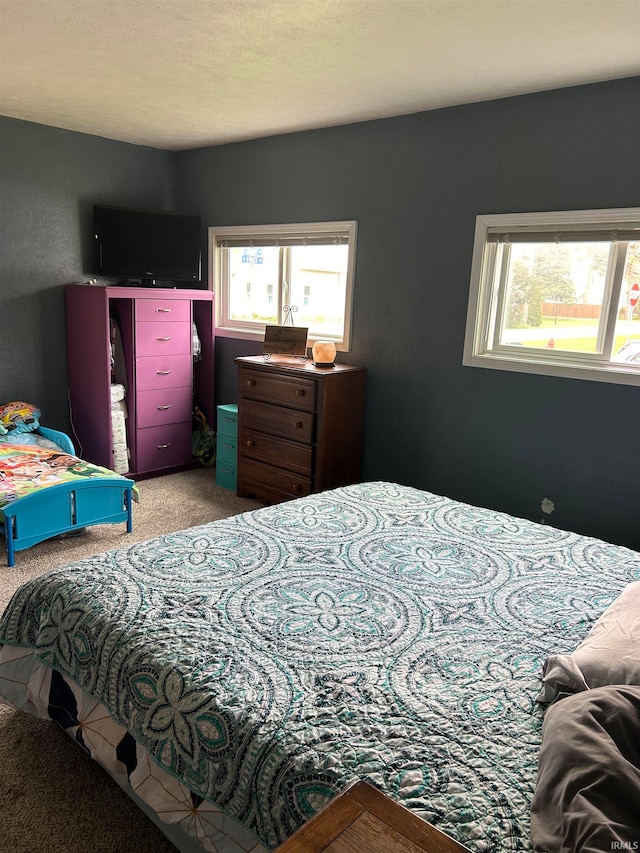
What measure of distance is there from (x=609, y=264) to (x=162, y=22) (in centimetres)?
231

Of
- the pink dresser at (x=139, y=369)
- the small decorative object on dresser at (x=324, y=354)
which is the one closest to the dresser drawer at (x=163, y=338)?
the pink dresser at (x=139, y=369)

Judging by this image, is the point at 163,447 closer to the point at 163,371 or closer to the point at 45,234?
the point at 163,371

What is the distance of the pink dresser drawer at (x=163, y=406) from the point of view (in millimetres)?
4566

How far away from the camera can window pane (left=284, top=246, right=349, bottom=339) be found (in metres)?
4.30

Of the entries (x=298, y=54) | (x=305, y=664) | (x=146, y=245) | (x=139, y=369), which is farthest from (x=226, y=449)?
(x=305, y=664)

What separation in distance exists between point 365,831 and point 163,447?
4.08 m

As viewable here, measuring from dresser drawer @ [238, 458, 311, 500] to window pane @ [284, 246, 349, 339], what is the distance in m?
1.02

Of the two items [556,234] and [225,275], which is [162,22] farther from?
[225,275]

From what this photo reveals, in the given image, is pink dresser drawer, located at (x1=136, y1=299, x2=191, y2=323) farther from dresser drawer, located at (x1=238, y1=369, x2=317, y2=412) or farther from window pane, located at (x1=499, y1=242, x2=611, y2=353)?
window pane, located at (x1=499, y1=242, x2=611, y2=353)

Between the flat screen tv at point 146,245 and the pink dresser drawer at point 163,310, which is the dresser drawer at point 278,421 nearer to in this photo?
the pink dresser drawer at point 163,310

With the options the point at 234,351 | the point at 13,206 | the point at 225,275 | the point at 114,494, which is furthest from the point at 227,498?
the point at 13,206

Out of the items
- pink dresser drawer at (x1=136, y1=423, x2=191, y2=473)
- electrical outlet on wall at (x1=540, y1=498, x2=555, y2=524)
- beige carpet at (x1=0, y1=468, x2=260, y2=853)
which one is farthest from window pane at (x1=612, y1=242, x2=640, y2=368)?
pink dresser drawer at (x1=136, y1=423, x2=191, y2=473)

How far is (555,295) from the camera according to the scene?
3.38m

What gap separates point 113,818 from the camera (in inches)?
68.6
